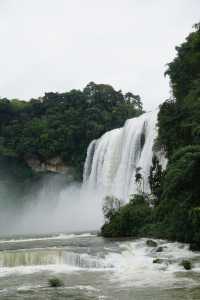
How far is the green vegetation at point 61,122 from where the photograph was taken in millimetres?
51375

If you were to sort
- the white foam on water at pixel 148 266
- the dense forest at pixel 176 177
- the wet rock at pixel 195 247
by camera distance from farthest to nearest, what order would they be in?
1. the dense forest at pixel 176 177
2. the wet rock at pixel 195 247
3. the white foam on water at pixel 148 266

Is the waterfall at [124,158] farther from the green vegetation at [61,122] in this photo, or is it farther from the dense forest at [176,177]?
the green vegetation at [61,122]

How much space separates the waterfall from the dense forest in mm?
2947

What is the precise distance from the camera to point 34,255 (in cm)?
1766

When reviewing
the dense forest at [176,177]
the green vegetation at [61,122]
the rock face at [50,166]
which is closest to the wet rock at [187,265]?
the dense forest at [176,177]

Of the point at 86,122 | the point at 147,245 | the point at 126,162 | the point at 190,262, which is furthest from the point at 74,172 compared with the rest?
the point at 190,262

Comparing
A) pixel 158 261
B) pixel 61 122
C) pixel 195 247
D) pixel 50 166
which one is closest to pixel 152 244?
pixel 195 247

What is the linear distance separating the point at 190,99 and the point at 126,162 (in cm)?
1033

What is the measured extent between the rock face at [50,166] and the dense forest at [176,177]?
2056 cm

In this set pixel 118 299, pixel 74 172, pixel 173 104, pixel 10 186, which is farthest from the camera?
pixel 10 186

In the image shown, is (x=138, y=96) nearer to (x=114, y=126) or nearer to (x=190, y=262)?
(x=114, y=126)

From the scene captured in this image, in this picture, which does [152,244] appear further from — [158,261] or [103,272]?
[103,272]

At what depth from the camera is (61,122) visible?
54250 mm

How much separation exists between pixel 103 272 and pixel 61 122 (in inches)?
1552
